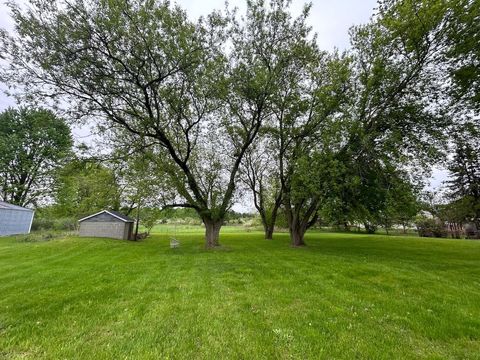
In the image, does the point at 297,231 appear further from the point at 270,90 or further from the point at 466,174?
the point at 466,174

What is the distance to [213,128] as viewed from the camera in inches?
637

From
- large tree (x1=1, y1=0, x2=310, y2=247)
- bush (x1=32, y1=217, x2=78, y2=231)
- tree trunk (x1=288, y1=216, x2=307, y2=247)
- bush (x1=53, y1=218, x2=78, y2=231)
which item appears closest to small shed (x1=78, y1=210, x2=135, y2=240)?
bush (x1=53, y1=218, x2=78, y2=231)

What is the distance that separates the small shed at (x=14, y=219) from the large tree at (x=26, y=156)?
460 centimetres

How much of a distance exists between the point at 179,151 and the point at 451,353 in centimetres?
1505

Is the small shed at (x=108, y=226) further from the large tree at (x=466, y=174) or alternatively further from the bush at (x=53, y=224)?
the large tree at (x=466, y=174)

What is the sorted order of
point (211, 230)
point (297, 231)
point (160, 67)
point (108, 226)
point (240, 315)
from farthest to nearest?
point (108, 226) → point (297, 231) → point (211, 230) → point (160, 67) → point (240, 315)

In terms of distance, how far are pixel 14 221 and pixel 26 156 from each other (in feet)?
27.8

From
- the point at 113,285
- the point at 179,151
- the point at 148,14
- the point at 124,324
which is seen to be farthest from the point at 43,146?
the point at 124,324

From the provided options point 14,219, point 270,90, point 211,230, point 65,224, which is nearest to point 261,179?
point 211,230

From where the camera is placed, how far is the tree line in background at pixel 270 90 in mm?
9359

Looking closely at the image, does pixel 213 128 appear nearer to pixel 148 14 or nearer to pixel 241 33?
pixel 241 33

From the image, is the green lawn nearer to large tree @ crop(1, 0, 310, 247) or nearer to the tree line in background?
the tree line in background

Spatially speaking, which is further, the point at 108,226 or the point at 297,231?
the point at 108,226

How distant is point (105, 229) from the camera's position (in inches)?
949
